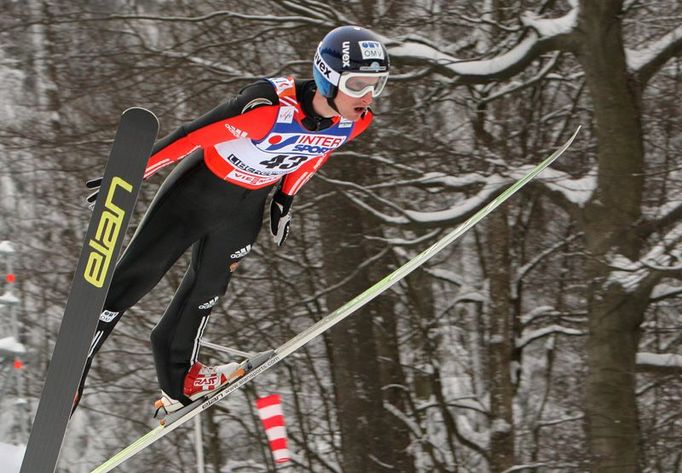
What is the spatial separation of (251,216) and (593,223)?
3.35 meters

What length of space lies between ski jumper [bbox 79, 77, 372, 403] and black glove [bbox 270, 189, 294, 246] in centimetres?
4

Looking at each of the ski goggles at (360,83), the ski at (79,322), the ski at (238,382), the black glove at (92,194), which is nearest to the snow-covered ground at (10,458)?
the ski at (238,382)

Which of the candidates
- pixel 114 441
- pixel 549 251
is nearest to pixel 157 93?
pixel 549 251

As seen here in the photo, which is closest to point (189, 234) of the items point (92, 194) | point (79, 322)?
point (92, 194)

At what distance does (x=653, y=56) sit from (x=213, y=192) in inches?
162

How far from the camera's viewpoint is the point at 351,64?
11.0ft

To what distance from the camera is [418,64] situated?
6.32m

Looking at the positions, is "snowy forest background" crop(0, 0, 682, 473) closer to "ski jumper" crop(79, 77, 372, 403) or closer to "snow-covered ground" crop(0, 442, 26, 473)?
"snow-covered ground" crop(0, 442, 26, 473)

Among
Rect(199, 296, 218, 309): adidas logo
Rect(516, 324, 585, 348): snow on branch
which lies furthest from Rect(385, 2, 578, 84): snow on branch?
Rect(199, 296, 218, 309): adidas logo

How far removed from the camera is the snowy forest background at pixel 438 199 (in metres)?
6.50

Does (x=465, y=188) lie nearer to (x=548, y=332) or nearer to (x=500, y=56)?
(x=500, y=56)

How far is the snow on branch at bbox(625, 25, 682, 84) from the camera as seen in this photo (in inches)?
260

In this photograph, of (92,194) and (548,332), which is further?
(548,332)

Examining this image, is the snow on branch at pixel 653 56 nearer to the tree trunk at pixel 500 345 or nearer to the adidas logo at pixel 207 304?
the tree trunk at pixel 500 345
